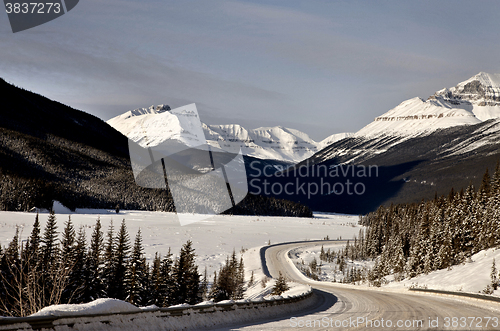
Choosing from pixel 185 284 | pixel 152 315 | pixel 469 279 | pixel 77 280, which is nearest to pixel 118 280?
pixel 77 280

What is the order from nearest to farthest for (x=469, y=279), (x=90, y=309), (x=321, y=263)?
1. (x=90, y=309)
2. (x=469, y=279)
3. (x=321, y=263)

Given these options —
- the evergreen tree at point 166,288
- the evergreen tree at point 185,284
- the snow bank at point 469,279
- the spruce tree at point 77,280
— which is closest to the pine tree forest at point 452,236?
the snow bank at point 469,279

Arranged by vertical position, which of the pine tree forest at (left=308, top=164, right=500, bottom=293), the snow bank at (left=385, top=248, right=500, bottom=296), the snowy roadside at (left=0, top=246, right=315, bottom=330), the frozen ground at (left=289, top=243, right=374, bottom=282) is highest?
the snowy roadside at (left=0, top=246, right=315, bottom=330)

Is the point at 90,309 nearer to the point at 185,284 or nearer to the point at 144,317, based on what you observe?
the point at 144,317

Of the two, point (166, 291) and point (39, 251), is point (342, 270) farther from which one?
point (39, 251)

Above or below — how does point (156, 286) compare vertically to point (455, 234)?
above

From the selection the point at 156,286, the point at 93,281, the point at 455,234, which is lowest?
the point at 455,234

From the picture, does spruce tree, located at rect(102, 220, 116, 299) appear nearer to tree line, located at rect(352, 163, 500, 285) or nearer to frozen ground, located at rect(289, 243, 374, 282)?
tree line, located at rect(352, 163, 500, 285)

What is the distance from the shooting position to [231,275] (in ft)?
136

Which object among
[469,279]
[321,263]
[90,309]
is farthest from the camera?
[321,263]

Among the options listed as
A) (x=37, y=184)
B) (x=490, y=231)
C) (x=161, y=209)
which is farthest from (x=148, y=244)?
(x=161, y=209)

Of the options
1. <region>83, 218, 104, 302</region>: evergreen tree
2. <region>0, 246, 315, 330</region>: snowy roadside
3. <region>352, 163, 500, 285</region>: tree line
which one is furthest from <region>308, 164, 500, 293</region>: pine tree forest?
<region>0, 246, 315, 330</region>: snowy roadside

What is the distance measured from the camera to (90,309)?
24.3 feet

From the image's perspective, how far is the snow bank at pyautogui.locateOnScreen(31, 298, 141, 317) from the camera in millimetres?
6785
